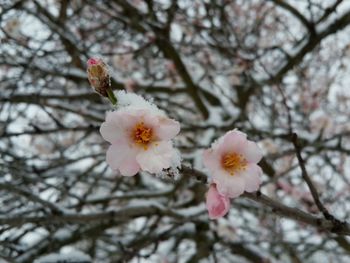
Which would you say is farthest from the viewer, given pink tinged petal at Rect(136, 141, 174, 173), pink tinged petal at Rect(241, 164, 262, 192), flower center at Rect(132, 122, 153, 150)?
pink tinged petal at Rect(241, 164, 262, 192)

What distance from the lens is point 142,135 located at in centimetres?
131

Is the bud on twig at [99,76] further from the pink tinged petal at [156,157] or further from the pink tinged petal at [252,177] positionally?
the pink tinged petal at [252,177]

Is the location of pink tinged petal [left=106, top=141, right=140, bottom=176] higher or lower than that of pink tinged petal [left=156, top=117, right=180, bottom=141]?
lower

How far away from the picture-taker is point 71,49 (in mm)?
3904

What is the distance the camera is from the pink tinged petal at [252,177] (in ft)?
4.68

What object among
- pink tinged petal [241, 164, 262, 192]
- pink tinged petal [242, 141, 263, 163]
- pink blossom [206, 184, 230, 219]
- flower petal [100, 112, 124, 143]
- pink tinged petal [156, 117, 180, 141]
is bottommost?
pink blossom [206, 184, 230, 219]

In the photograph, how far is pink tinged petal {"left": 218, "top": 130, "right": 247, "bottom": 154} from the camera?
1460 mm

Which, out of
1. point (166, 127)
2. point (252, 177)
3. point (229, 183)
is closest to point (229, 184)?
point (229, 183)

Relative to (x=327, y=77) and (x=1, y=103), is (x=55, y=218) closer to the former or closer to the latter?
(x=1, y=103)

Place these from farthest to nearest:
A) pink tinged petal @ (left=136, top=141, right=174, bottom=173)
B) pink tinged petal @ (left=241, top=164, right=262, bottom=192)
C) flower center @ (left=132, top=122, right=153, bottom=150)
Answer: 1. pink tinged petal @ (left=241, top=164, right=262, bottom=192)
2. flower center @ (left=132, top=122, right=153, bottom=150)
3. pink tinged petal @ (left=136, top=141, right=174, bottom=173)

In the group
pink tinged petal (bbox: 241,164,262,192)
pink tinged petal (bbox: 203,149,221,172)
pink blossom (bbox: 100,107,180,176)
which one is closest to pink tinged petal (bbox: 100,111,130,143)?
pink blossom (bbox: 100,107,180,176)

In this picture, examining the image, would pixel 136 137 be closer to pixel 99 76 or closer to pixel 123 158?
pixel 123 158

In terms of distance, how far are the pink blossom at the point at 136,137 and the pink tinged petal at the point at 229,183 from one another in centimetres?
20

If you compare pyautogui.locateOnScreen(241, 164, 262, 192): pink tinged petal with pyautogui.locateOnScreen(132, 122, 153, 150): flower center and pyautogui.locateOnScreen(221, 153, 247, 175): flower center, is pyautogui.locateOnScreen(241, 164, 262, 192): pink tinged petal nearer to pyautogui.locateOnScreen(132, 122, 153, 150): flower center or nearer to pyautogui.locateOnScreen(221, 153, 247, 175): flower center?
pyautogui.locateOnScreen(221, 153, 247, 175): flower center
